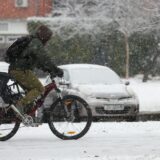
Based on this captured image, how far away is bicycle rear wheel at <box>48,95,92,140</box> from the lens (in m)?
10.3

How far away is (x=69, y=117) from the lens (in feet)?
34.2

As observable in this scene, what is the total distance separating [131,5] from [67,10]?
4.34 meters

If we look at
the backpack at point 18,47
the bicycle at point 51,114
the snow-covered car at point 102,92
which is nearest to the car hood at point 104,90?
the snow-covered car at point 102,92

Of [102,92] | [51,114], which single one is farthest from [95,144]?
[102,92]

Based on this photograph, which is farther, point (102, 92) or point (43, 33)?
point (102, 92)

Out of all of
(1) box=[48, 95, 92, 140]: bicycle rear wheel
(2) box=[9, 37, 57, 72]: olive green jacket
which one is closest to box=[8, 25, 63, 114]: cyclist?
(2) box=[9, 37, 57, 72]: olive green jacket

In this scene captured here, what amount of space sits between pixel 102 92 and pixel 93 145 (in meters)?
6.30

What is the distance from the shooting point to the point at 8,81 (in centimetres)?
1009

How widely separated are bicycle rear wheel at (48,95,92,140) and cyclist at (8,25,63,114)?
0.43m

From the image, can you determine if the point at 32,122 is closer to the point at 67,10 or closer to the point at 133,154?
the point at 133,154

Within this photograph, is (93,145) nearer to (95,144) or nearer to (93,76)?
(95,144)

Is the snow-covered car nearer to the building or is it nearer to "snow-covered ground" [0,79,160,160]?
"snow-covered ground" [0,79,160,160]

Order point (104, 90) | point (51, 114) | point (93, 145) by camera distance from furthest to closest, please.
A: point (104, 90)
point (51, 114)
point (93, 145)

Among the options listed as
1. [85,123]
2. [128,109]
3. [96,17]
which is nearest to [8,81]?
[85,123]
